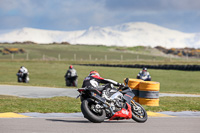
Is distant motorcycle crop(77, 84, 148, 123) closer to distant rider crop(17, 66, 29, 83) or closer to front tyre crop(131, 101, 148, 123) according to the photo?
front tyre crop(131, 101, 148, 123)

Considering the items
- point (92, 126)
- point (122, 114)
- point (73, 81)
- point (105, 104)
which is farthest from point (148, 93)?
point (73, 81)

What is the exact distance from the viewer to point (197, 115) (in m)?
12.5

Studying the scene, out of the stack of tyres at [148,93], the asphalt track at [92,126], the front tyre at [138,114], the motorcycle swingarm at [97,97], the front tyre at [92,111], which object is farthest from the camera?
the stack of tyres at [148,93]

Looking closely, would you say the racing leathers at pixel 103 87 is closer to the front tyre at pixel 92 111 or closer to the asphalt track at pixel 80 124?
the asphalt track at pixel 80 124

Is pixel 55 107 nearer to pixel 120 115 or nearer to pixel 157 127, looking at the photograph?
pixel 120 115

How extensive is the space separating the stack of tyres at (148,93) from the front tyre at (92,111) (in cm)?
435

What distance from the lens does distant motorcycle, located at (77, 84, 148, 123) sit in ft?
32.2

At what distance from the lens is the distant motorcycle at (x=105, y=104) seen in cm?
981

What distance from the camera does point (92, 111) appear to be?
32.5 feet

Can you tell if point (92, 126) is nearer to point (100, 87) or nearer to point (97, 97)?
point (97, 97)

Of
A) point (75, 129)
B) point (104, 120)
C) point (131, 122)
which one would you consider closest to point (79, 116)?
point (104, 120)

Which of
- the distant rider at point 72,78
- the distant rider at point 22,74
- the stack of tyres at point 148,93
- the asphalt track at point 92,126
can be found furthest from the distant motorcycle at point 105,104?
the distant rider at point 22,74

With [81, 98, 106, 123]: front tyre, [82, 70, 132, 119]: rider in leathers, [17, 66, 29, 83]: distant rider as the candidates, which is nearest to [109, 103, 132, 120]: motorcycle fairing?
[82, 70, 132, 119]: rider in leathers

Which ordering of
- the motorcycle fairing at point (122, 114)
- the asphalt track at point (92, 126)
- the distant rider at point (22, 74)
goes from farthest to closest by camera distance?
1. the distant rider at point (22, 74)
2. the motorcycle fairing at point (122, 114)
3. the asphalt track at point (92, 126)
